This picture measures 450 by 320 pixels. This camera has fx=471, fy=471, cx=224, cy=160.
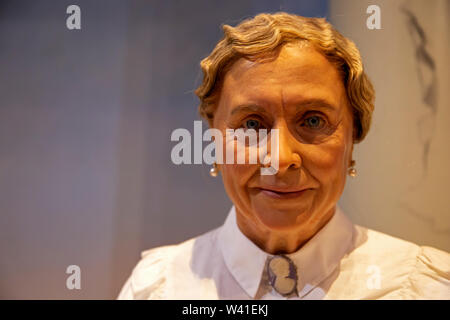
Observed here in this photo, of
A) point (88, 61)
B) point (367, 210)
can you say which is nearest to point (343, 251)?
point (367, 210)

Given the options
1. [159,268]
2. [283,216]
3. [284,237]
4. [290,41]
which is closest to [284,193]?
[283,216]

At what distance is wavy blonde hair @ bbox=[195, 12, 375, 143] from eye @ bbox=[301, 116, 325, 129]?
0.30ft

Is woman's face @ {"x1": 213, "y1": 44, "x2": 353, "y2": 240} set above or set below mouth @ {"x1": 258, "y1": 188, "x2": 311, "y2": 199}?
above

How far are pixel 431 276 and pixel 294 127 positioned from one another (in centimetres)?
43

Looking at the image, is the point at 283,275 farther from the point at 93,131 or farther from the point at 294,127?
the point at 93,131

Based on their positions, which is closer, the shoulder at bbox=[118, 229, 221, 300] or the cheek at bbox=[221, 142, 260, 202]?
the cheek at bbox=[221, 142, 260, 202]

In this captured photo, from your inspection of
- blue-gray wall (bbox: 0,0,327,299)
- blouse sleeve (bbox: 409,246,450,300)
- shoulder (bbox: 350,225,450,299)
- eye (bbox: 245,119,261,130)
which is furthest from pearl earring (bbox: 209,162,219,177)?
blouse sleeve (bbox: 409,246,450,300)

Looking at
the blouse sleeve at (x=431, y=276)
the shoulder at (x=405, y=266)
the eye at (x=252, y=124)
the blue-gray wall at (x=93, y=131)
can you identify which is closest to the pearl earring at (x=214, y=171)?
the blue-gray wall at (x=93, y=131)

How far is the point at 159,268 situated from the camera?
1.19 m

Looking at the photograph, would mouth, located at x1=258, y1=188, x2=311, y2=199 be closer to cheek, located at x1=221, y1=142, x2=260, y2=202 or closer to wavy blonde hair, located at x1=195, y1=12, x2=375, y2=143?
cheek, located at x1=221, y1=142, x2=260, y2=202

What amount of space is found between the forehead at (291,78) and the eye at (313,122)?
A: 42 mm

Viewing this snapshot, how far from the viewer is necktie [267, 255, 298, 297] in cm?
102

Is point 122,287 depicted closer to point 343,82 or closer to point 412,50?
point 343,82

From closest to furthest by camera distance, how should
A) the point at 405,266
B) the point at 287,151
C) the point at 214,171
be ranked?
the point at 287,151, the point at 405,266, the point at 214,171
